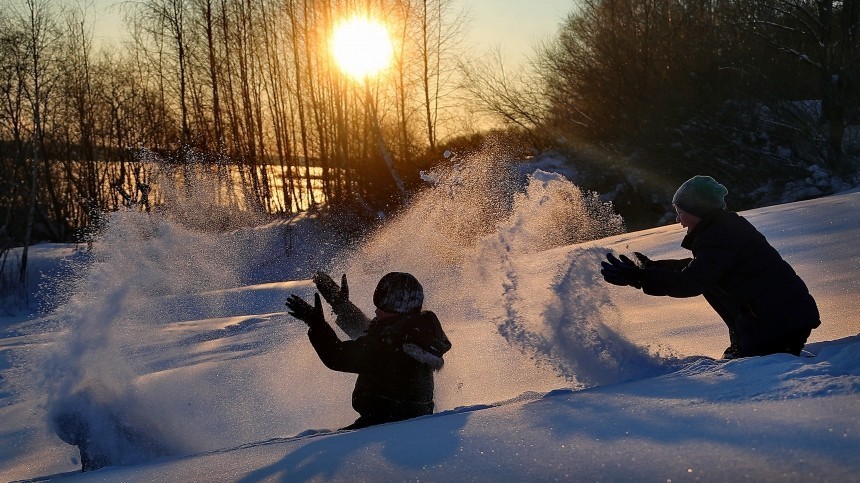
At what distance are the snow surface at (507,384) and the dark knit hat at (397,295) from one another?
1.86ft

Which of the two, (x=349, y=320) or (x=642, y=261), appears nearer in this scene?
(x=642, y=261)

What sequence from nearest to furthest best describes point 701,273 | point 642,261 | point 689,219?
point 701,273 → point 689,219 → point 642,261

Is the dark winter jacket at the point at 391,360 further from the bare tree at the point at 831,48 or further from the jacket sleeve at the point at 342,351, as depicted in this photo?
the bare tree at the point at 831,48

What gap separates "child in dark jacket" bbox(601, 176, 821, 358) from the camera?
146 inches

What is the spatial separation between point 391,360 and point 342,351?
0.23 m

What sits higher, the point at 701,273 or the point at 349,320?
the point at 701,273

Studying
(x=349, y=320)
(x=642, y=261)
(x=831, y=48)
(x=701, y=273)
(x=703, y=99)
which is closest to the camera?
(x=701, y=273)

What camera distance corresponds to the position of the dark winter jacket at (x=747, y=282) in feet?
12.2

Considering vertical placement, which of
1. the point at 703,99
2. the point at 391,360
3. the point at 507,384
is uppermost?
the point at 703,99

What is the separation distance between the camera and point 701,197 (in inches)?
152

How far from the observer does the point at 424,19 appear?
29500mm

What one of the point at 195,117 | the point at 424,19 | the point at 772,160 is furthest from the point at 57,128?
the point at 772,160

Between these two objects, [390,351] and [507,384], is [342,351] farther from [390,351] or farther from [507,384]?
[507,384]

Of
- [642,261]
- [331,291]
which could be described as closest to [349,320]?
[331,291]
